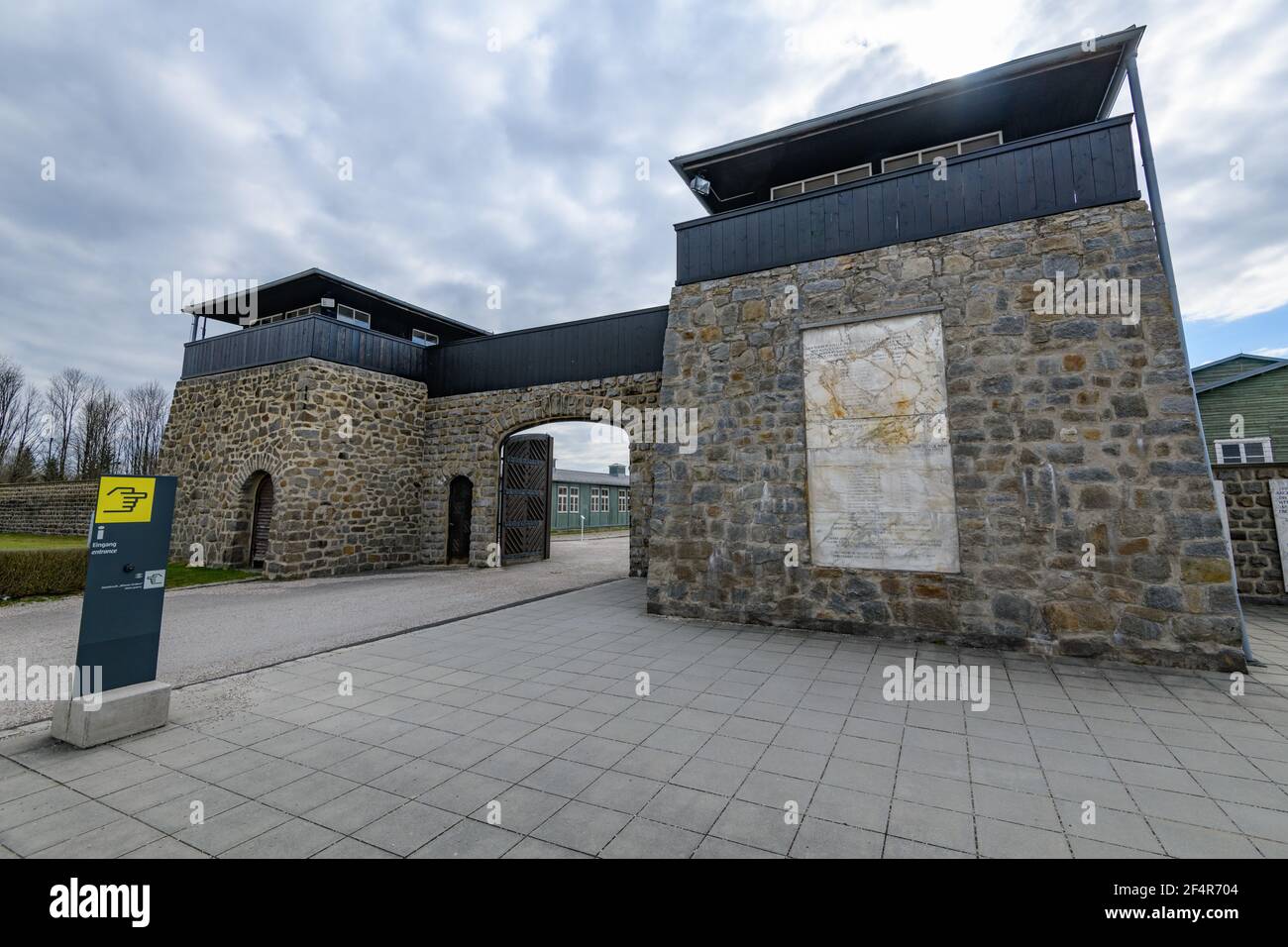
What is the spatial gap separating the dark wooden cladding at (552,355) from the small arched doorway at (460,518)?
2.47 meters

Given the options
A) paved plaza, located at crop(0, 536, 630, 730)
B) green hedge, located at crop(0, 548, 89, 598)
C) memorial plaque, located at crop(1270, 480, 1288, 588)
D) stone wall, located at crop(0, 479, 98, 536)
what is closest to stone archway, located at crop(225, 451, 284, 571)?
paved plaza, located at crop(0, 536, 630, 730)

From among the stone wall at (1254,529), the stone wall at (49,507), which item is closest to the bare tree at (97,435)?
the stone wall at (49,507)

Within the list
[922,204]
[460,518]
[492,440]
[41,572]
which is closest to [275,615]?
[41,572]

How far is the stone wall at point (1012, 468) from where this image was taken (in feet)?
16.9

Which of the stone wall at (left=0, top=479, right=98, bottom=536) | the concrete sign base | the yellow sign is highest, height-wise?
the stone wall at (left=0, top=479, right=98, bottom=536)

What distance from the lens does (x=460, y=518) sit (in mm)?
14125

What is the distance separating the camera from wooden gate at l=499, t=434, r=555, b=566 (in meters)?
13.8

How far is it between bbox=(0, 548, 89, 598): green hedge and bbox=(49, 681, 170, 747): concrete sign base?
753 centimetres

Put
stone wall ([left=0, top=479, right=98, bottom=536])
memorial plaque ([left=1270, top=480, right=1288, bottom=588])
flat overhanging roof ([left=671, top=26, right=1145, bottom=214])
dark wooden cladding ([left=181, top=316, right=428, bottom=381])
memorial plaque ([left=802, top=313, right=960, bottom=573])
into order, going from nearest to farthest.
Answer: memorial plaque ([left=802, top=313, right=960, bottom=573])
flat overhanging roof ([left=671, top=26, right=1145, bottom=214])
memorial plaque ([left=1270, top=480, right=1288, bottom=588])
dark wooden cladding ([left=181, top=316, right=428, bottom=381])
stone wall ([left=0, top=479, right=98, bottom=536])

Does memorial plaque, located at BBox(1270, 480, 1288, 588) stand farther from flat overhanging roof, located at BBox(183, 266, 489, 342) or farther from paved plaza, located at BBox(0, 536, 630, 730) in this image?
flat overhanging roof, located at BBox(183, 266, 489, 342)

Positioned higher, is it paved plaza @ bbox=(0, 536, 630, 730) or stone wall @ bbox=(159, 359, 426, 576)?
stone wall @ bbox=(159, 359, 426, 576)

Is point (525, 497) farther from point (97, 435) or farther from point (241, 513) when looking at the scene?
point (97, 435)

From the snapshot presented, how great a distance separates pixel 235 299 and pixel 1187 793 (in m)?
20.9
